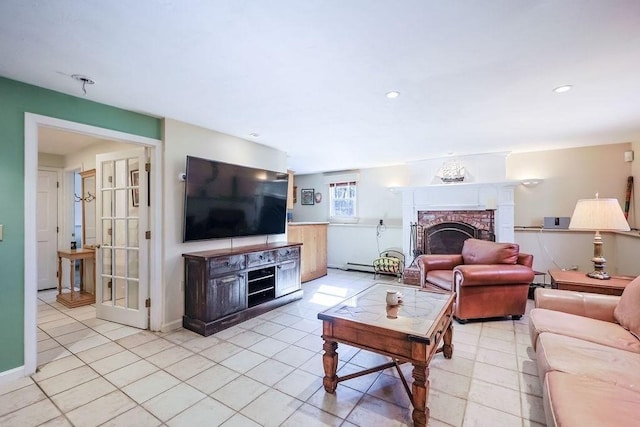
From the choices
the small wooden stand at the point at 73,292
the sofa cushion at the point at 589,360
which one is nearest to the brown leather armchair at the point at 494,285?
the sofa cushion at the point at 589,360

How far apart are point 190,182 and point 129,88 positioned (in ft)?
3.40

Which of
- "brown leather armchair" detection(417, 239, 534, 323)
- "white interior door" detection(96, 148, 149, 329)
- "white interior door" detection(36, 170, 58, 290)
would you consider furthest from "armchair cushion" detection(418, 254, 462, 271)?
"white interior door" detection(36, 170, 58, 290)

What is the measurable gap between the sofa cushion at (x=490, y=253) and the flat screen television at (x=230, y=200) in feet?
8.97

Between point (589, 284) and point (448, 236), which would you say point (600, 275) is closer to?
point (589, 284)

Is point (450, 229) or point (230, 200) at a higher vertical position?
point (230, 200)

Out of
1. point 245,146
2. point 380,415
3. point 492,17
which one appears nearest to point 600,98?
point 492,17

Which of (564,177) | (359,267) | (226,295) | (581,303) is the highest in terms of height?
(564,177)

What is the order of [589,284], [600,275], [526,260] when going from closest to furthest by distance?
[589,284]
[600,275]
[526,260]

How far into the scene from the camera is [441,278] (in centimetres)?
357

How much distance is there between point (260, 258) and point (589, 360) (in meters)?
3.04

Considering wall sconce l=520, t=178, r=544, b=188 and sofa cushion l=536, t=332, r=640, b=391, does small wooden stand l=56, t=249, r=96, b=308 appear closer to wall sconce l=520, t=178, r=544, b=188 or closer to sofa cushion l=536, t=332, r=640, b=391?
sofa cushion l=536, t=332, r=640, b=391

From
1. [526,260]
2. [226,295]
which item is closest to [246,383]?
[226,295]

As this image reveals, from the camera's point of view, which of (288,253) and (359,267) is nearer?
(288,253)

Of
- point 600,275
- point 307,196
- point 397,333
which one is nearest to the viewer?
point 397,333
